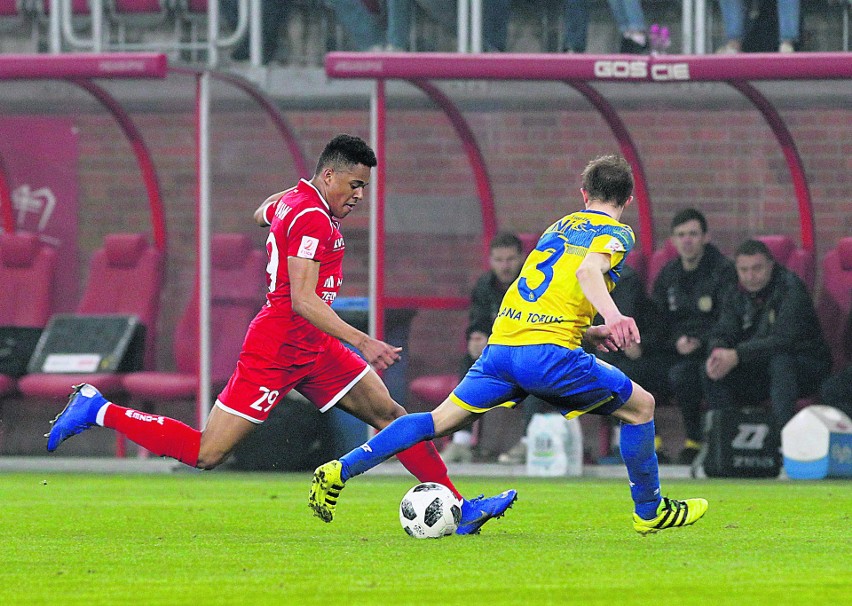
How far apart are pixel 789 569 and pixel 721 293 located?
21.1ft

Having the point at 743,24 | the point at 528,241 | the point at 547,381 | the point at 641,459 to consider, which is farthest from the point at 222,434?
the point at 743,24

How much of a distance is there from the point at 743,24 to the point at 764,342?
3.02 m

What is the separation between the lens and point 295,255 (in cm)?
697

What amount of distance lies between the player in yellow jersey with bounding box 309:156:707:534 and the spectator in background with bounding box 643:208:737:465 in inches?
205

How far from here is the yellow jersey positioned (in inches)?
258

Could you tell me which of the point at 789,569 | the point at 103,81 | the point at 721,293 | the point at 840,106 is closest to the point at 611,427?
the point at 721,293

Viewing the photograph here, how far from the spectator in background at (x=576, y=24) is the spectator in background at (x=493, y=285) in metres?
2.01

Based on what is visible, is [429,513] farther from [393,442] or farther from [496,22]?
[496,22]

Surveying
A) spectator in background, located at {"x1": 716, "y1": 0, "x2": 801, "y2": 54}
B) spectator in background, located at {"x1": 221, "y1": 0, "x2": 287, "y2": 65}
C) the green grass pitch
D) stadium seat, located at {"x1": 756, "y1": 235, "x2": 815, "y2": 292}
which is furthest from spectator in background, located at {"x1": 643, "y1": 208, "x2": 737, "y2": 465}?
spectator in background, located at {"x1": 221, "y1": 0, "x2": 287, "y2": 65}

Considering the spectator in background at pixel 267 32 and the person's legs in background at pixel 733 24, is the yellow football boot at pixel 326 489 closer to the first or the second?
the person's legs in background at pixel 733 24

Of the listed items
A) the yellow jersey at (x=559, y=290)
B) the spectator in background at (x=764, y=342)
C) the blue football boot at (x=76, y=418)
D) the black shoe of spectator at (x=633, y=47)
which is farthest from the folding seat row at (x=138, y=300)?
the yellow jersey at (x=559, y=290)

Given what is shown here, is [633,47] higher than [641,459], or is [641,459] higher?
[633,47]

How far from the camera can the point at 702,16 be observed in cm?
1349

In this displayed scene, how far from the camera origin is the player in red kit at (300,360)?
22.8ft
